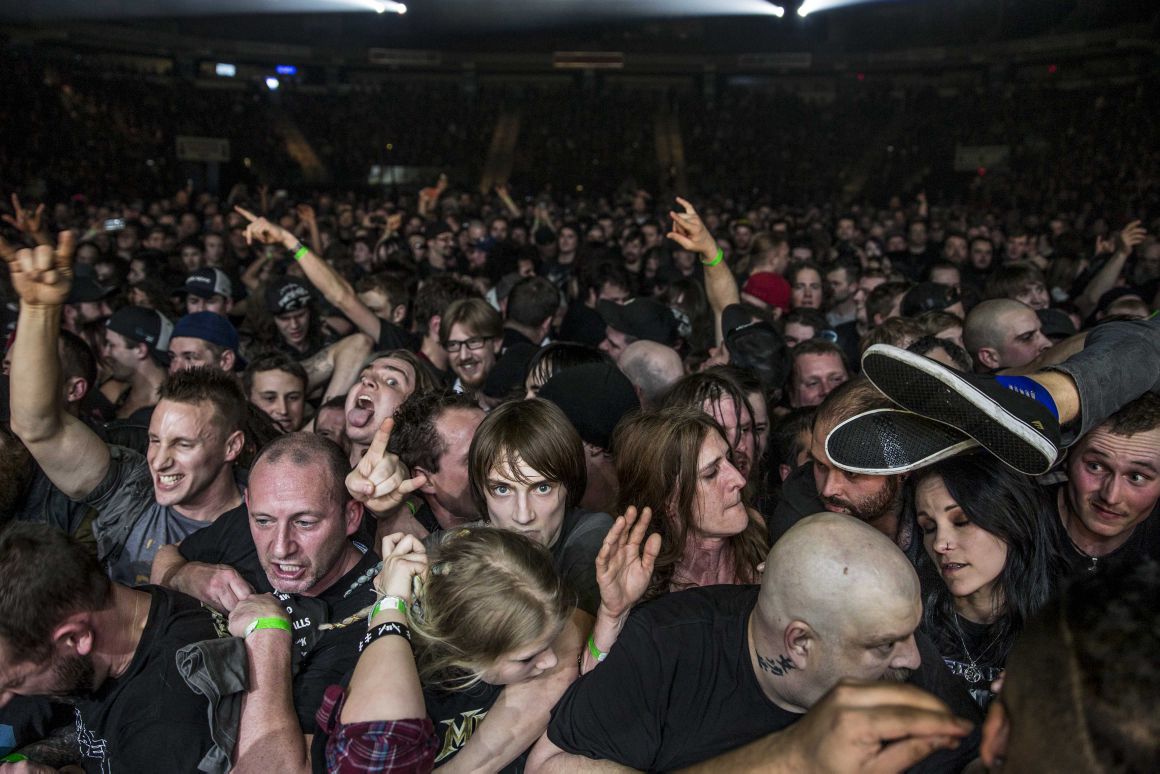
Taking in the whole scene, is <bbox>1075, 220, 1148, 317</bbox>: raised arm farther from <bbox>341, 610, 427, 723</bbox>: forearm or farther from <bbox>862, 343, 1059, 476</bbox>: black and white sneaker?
<bbox>341, 610, 427, 723</bbox>: forearm

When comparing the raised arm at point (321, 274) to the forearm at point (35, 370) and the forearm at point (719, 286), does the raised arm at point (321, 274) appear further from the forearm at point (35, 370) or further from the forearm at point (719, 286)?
the forearm at point (35, 370)

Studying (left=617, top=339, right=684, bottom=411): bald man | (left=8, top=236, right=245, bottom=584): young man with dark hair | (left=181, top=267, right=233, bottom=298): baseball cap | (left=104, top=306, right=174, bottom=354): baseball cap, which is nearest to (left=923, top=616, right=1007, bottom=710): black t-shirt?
(left=617, top=339, right=684, bottom=411): bald man

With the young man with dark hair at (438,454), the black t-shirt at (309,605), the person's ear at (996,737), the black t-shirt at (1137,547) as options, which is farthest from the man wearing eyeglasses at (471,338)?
the person's ear at (996,737)

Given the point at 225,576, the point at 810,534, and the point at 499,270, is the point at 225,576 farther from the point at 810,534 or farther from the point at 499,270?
the point at 499,270

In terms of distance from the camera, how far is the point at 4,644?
1.89 metres

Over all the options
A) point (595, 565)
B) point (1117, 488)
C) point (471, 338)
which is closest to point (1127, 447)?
point (1117, 488)

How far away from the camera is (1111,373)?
7.98 feet

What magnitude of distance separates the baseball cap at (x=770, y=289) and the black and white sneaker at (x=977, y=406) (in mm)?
3748

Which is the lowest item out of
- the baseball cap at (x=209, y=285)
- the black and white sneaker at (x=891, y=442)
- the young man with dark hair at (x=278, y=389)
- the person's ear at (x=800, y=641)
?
the baseball cap at (x=209, y=285)

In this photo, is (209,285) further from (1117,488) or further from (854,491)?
(1117,488)

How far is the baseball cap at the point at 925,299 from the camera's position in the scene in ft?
17.8

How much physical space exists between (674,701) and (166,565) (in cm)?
168

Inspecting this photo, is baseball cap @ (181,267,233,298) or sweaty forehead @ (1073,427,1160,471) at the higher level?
sweaty forehead @ (1073,427,1160,471)

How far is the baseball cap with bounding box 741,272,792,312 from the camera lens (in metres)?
5.96
